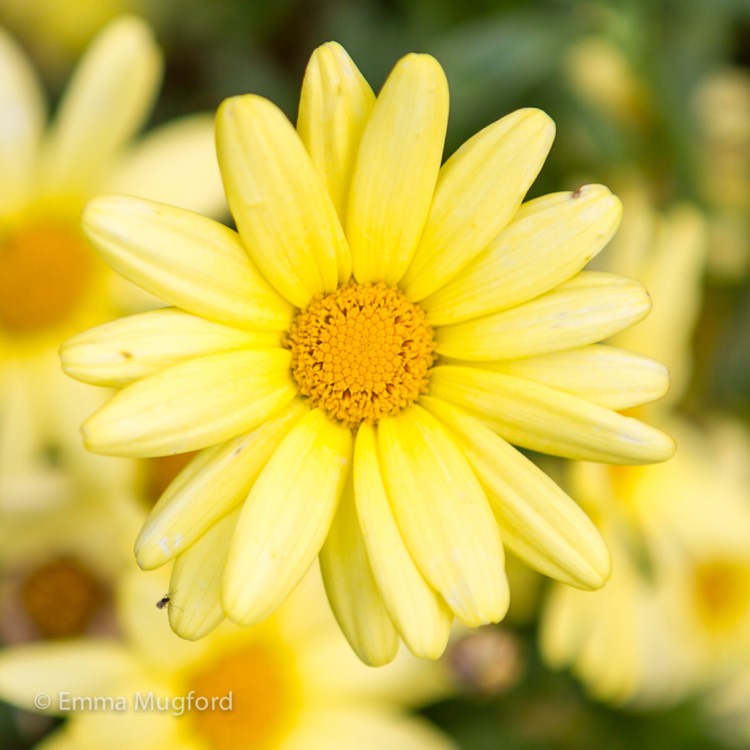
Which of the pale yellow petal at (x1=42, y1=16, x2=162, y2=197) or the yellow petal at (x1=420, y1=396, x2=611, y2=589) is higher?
the pale yellow petal at (x1=42, y1=16, x2=162, y2=197)

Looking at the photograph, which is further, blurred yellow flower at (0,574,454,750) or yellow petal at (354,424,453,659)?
blurred yellow flower at (0,574,454,750)

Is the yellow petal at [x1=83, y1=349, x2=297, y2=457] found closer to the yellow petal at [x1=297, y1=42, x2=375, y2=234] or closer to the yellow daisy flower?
the yellow daisy flower

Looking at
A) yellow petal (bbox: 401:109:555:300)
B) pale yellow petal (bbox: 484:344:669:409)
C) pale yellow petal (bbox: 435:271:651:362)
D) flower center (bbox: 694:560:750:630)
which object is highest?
yellow petal (bbox: 401:109:555:300)

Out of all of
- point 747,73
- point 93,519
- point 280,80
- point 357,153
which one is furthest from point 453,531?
point 747,73

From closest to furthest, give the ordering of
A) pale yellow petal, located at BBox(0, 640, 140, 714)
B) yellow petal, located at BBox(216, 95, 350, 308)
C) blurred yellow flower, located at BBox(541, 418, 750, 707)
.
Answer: yellow petal, located at BBox(216, 95, 350, 308)
pale yellow petal, located at BBox(0, 640, 140, 714)
blurred yellow flower, located at BBox(541, 418, 750, 707)

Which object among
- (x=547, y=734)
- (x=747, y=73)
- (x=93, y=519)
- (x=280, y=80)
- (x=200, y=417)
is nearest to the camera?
(x=200, y=417)

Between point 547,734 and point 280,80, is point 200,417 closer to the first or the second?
point 547,734

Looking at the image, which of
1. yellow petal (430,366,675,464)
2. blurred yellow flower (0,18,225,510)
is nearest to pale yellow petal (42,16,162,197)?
blurred yellow flower (0,18,225,510)

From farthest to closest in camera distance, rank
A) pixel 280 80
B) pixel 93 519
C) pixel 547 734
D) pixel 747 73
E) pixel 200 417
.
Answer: pixel 747 73, pixel 280 80, pixel 547 734, pixel 93 519, pixel 200 417
